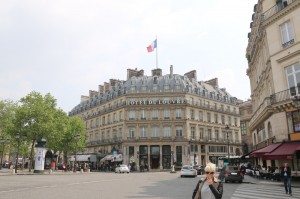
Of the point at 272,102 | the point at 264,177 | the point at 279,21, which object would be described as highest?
the point at 279,21

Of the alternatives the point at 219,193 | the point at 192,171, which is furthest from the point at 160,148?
the point at 219,193

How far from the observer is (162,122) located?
55656 mm

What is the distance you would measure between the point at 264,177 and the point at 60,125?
103 ft

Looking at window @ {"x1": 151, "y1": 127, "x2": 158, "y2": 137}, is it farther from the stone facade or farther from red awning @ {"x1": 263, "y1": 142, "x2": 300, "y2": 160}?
red awning @ {"x1": 263, "y1": 142, "x2": 300, "y2": 160}

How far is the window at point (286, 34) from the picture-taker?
2092 cm

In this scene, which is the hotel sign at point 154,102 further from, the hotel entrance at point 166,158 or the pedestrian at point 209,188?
the pedestrian at point 209,188

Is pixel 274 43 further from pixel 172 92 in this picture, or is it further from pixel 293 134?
pixel 172 92

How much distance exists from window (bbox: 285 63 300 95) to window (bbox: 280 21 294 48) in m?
1.87

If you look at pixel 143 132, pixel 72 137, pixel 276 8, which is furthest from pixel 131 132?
pixel 276 8

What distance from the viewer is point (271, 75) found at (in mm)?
22469

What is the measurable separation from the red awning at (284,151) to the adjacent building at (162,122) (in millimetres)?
32628

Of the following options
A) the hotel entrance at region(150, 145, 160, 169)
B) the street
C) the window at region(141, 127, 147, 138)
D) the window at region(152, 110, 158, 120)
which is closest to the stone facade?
the street

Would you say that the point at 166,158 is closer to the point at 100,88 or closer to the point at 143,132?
the point at 143,132

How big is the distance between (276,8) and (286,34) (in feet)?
8.22
